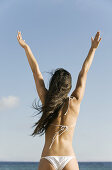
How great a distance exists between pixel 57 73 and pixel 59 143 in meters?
0.66

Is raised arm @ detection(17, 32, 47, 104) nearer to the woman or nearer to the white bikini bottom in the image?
the woman

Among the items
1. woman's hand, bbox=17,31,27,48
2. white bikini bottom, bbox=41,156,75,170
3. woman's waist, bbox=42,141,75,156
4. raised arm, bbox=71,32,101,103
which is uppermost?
woman's hand, bbox=17,31,27,48

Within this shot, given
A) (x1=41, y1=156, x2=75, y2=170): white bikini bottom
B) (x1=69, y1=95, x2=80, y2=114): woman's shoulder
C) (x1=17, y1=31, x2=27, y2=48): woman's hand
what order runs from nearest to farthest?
(x1=41, y1=156, x2=75, y2=170): white bikini bottom → (x1=69, y1=95, x2=80, y2=114): woman's shoulder → (x1=17, y1=31, x2=27, y2=48): woman's hand

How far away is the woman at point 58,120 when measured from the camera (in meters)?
3.06

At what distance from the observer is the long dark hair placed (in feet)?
10.4

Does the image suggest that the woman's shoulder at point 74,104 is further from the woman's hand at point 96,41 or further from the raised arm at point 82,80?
the woman's hand at point 96,41

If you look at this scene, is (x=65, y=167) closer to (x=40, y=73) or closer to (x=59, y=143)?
(x=59, y=143)

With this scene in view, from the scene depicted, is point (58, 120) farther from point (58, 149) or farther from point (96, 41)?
point (96, 41)

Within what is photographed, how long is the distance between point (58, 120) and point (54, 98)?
0.67ft

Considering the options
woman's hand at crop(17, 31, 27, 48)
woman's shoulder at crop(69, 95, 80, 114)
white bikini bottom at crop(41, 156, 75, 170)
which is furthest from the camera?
woman's hand at crop(17, 31, 27, 48)

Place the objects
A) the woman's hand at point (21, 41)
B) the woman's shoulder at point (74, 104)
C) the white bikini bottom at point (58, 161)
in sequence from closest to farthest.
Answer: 1. the white bikini bottom at point (58, 161)
2. the woman's shoulder at point (74, 104)
3. the woman's hand at point (21, 41)

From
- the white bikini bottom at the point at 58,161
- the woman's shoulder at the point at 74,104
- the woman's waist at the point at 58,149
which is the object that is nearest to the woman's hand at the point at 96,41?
the woman's shoulder at the point at 74,104

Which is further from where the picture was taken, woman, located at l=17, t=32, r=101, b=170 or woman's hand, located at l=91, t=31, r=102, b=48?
woman's hand, located at l=91, t=31, r=102, b=48

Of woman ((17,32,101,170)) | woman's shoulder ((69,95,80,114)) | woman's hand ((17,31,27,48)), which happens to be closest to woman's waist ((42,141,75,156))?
woman ((17,32,101,170))
